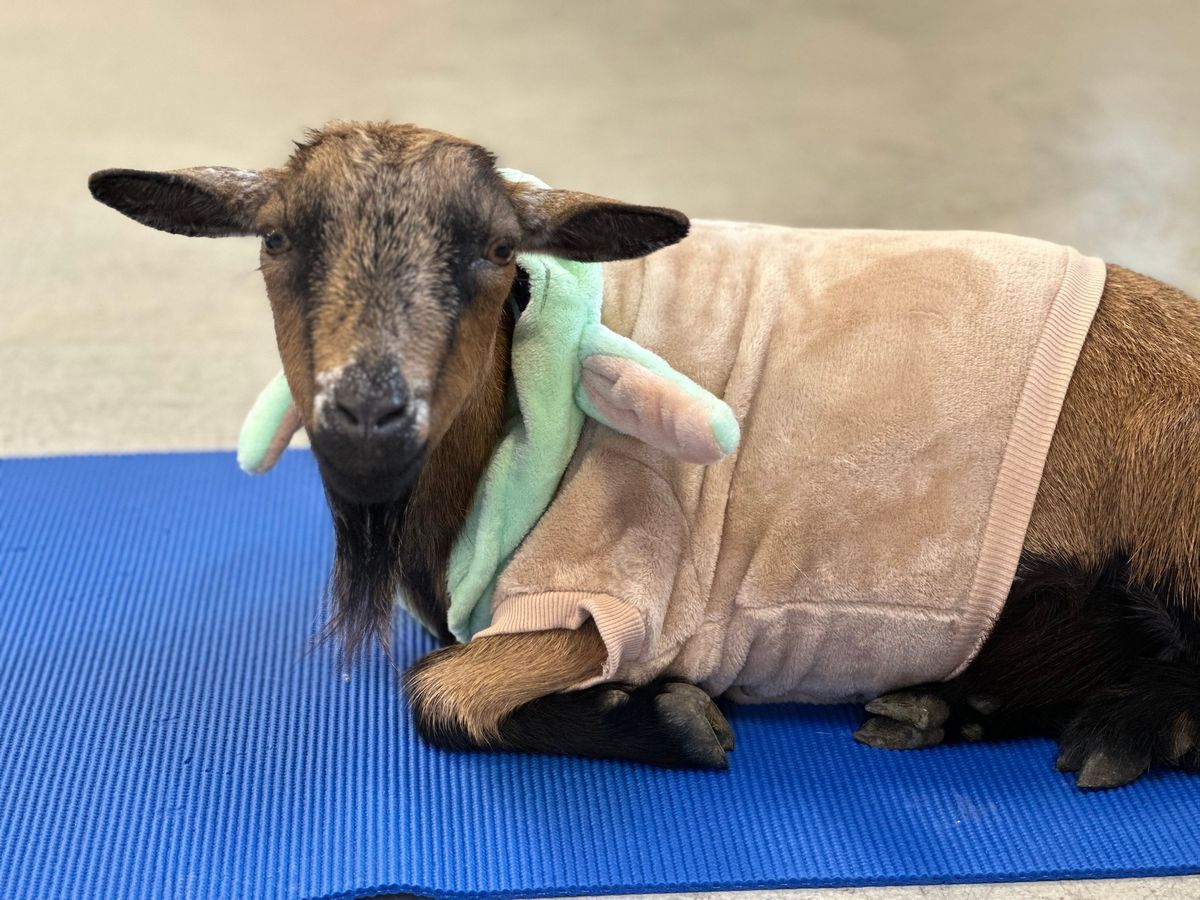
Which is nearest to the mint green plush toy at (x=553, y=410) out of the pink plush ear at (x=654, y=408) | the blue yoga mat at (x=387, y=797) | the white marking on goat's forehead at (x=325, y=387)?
the pink plush ear at (x=654, y=408)

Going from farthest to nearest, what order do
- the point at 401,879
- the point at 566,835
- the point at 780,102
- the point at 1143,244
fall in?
the point at 780,102
the point at 1143,244
the point at 566,835
the point at 401,879

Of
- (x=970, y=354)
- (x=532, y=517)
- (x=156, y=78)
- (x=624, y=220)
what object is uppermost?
(x=624, y=220)

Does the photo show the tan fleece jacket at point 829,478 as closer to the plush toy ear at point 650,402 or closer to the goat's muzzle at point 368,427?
the plush toy ear at point 650,402

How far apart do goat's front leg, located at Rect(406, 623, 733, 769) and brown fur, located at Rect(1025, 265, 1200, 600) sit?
0.68m

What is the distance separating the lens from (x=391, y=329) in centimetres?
179

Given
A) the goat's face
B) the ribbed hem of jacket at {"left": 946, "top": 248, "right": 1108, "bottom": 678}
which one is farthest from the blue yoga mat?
the goat's face

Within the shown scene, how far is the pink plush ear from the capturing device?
6.37 ft

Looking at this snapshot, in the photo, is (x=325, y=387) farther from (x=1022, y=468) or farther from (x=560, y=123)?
(x=560, y=123)

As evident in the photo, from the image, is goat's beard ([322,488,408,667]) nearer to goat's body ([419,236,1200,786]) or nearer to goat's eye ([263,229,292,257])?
goat's body ([419,236,1200,786])

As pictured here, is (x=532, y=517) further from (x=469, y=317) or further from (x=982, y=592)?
(x=982, y=592)

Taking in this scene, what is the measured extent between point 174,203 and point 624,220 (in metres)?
0.73

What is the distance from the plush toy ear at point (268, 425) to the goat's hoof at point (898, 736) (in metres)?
1.16

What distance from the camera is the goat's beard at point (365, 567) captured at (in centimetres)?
208

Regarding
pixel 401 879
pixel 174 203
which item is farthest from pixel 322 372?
pixel 401 879
